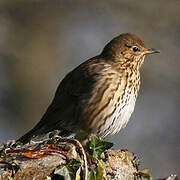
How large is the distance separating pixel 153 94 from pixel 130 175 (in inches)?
279

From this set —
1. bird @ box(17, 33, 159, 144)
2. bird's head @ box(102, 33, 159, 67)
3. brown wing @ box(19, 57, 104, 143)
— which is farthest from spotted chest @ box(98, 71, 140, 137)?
bird's head @ box(102, 33, 159, 67)

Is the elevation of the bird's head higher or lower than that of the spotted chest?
higher

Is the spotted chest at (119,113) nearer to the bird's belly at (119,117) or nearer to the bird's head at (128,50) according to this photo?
the bird's belly at (119,117)

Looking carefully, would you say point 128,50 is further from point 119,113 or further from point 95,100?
point 119,113

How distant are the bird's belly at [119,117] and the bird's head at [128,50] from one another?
781mm

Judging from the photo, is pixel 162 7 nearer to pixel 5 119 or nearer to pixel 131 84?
pixel 5 119

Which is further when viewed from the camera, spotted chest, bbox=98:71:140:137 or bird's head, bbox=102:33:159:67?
bird's head, bbox=102:33:159:67

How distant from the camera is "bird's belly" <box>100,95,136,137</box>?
673 centimetres

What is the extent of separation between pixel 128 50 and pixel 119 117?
1.13 meters

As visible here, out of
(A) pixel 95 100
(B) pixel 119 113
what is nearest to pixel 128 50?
(A) pixel 95 100

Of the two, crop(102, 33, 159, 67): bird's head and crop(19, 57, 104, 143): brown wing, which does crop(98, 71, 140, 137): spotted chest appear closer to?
crop(19, 57, 104, 143): brown wing

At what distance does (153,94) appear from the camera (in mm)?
11914

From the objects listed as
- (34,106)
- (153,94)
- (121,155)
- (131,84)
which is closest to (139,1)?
(153,94)

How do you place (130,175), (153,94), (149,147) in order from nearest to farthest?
(130,175)
(149,147)
(153,94)
